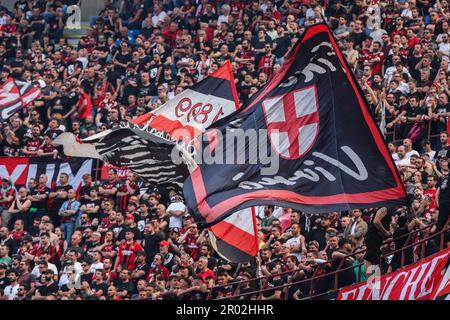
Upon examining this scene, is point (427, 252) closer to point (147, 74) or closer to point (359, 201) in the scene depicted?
point (359, 201)

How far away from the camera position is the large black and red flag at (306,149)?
15062 mm

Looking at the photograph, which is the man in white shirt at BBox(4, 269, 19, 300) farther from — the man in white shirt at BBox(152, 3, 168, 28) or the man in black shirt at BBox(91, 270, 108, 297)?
the man in white shirt at BBox(152, 3, 168, 28)

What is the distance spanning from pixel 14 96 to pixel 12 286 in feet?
18.6

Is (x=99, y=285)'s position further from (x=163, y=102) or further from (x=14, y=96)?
(x=14, y=96)

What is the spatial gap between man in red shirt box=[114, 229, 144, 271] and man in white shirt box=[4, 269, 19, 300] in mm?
1846

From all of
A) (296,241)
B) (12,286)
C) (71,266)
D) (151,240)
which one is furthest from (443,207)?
(12,286)

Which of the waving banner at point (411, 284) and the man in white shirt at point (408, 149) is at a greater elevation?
the man in white shirt at point (408, 149)

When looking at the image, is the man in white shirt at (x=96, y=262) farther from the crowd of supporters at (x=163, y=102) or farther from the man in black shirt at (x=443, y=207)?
the man in black shirt at (x=443, y=207)

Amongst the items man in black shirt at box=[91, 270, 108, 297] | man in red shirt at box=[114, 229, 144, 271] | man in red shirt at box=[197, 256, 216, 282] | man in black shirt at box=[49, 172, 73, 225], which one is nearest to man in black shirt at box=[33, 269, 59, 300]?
man in black shirt at box=[91, 270, 108, 297]

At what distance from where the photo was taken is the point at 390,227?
1823 centimetres

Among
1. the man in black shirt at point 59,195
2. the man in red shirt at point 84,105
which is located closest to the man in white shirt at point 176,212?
the man in black shirt at point 59,195

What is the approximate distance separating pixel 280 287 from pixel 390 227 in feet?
6.18

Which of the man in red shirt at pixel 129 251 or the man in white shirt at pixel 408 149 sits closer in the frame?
the man in white shirt at pixel 408 149

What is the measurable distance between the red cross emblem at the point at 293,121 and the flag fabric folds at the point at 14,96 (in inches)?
459
